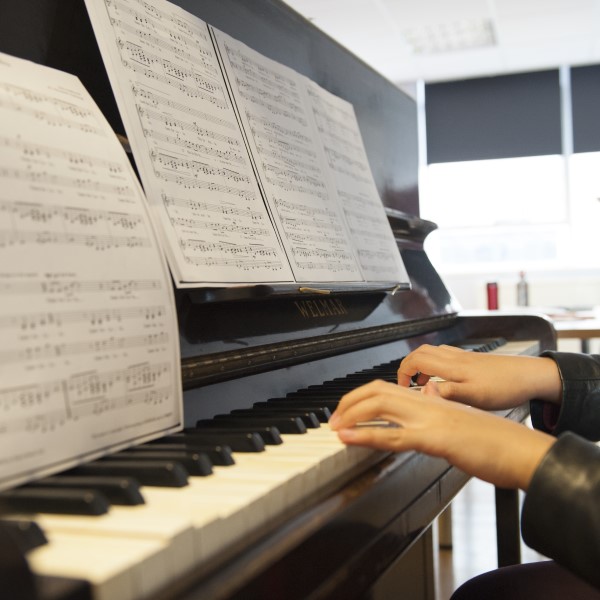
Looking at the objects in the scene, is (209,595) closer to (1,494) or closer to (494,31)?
(1,494)

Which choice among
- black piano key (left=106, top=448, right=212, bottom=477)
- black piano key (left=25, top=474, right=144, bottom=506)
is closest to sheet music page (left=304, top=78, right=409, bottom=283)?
black piano key (left=106, top=448, right=212, bottom=477)

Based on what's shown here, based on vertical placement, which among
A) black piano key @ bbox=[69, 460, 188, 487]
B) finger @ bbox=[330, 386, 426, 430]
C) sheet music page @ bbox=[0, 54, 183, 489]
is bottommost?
black piano key @ bbox=[69, 460, 188, 487]

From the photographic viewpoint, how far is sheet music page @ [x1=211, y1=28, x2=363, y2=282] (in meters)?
1.33

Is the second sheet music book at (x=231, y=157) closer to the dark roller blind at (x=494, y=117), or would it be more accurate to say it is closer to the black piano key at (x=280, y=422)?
the black piano key at (x=280, y=422)

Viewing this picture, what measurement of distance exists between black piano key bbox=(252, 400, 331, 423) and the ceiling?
5.81 metres

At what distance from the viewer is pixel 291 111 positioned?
1523 millimetres

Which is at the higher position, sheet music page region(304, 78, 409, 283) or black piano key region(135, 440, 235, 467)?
sheet music page region(304, 78, 409, 283)

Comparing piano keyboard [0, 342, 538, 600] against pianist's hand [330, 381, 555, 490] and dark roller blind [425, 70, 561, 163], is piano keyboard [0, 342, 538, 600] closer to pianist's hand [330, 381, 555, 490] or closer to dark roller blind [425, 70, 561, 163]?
pianist's hand [330, 381, 555, 490]

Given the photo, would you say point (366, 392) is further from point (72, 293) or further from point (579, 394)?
point (579, 394)

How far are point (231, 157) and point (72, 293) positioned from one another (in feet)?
1.69

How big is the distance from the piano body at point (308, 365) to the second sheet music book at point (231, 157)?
0.20 ft

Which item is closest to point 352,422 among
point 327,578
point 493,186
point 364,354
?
point 327,578

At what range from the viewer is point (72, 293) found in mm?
771

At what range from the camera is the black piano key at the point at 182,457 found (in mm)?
734
